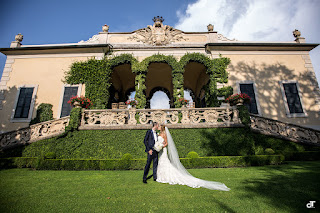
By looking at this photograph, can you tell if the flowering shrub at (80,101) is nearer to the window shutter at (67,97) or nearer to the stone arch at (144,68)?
the window shutter at (67,97)

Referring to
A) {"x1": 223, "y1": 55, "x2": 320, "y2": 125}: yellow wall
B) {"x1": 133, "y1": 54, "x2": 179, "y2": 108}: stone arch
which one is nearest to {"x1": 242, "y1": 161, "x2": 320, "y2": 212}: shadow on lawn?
{"x1": 133, "y1": 54, "x2": 179, "y2": 108}: stone arch

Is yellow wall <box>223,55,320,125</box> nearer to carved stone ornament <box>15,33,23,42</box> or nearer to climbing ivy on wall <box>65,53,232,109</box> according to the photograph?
climbing ivy on wall <box>65,53,232,109</box>

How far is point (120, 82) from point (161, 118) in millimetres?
11104

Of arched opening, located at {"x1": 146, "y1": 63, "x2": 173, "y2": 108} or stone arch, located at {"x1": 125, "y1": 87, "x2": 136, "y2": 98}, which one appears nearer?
arched opening, located at {"x1": 146, "y1": 63, "x2": 173, "y2": 108}

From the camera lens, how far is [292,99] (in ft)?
48.1

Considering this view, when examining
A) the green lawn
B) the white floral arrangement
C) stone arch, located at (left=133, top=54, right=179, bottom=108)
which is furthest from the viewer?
stone arch, located at (left=133, top=54, right=179, bottom=108)

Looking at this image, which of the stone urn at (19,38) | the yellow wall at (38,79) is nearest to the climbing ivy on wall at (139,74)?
the yellow wall at (38,79)

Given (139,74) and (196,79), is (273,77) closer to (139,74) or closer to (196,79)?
(196,79)

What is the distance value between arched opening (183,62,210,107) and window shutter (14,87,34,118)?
16059mm

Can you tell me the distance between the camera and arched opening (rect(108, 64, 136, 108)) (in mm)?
17219

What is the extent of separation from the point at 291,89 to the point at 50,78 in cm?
2345

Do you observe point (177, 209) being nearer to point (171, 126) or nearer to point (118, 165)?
point (118, 165)

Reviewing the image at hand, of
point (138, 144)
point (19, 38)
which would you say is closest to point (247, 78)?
point (138, 144)

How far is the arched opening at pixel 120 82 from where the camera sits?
1722 cm
